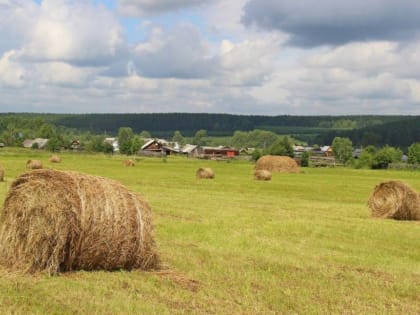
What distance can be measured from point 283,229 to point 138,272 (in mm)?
8113

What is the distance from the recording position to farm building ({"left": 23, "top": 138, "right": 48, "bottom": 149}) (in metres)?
184

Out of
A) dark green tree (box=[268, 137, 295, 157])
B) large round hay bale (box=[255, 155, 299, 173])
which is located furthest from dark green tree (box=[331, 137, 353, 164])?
large round hay bale (box=[255, 155, 299, 173])

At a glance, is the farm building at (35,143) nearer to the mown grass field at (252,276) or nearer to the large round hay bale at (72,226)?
the mown grass field at (252,276)

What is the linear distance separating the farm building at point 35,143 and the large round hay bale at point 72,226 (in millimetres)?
174131

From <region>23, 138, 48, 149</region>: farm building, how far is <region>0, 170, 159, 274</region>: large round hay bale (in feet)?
571

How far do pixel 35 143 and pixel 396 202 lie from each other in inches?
6809

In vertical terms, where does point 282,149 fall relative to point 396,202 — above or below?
below

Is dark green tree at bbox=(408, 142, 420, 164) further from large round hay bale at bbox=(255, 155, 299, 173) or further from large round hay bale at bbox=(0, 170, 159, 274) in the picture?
large round hay bale at bbox=(0, 170, 159, 274)

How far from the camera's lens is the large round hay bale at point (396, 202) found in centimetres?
2463

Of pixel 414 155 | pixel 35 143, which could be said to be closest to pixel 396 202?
pixel 414 155

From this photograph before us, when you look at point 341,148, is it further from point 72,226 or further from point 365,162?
point 72,226

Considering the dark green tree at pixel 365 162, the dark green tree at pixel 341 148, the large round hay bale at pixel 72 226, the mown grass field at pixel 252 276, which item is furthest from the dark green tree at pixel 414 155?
the large round hay bale at pixel 72 226

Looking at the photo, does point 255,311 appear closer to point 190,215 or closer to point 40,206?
point 40,206

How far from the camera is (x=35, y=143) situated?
611 ft
